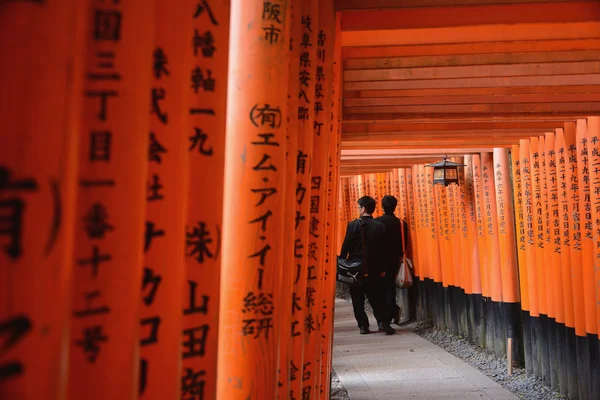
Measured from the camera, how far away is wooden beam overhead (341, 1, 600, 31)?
372 centimetres

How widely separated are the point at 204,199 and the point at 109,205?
0.41 metres

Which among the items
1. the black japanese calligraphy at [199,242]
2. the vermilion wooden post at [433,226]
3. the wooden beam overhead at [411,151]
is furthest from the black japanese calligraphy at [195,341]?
the vermilion wooden post at [433,226]

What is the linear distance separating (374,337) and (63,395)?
9.62 metres

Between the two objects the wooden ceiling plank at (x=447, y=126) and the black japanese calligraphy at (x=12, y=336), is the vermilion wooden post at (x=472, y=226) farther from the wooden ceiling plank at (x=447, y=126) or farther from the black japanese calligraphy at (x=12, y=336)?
the black japanese calligraphy at (x=12, y=336)

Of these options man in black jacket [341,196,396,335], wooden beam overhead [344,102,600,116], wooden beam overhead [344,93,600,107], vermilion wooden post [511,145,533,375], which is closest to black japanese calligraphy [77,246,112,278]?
wooden beam overhead [344,93,600,107]

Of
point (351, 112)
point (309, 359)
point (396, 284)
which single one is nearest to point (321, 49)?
point (309, 359)

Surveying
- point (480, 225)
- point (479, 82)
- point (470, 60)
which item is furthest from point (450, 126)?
point (480, 225)

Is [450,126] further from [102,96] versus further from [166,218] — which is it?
[102,96]

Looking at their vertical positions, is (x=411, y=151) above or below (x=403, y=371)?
above

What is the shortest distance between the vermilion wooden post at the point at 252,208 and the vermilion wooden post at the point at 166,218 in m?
0.58

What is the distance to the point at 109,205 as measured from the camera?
88 cm

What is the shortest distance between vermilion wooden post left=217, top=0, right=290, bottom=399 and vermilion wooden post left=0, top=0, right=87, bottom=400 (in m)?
0.98

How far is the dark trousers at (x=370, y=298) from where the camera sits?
32.4ft

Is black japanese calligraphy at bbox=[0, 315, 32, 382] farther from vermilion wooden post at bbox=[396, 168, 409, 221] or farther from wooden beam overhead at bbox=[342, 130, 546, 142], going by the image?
vermilion wooden post at bbox=[396, 168, 409, 221]
